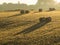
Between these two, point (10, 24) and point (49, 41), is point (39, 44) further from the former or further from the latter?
point (10, 24)

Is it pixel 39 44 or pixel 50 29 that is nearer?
pixel 39 44

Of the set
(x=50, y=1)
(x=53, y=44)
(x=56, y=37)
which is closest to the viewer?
(x=53, y=44)

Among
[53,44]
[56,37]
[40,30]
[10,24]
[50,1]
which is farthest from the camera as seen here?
[50,1]

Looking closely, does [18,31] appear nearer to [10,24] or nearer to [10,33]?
[10,33]

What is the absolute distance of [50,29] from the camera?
88.7 feet

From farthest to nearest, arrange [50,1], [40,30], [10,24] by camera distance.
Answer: [50,1], [10,24], [40,30]

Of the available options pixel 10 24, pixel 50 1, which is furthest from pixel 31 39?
pixel 50 1

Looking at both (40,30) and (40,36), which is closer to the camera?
(40,36)

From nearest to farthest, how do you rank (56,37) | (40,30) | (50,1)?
1. (56,37)
2. (40,30)
3. (50,1)

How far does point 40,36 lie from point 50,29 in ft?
Answer: 10.7

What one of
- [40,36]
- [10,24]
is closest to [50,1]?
[10,24]

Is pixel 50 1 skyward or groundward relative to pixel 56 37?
groundward

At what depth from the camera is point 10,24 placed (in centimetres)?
3331

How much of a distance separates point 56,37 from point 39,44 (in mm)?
2607
